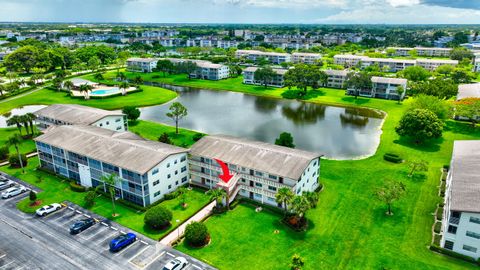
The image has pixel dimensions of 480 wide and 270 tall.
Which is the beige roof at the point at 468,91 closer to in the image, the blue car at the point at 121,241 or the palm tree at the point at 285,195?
the palm tree at the point at 285,195

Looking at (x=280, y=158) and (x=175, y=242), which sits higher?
(x=280, y=158)

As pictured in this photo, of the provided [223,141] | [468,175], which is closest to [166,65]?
[223,141]

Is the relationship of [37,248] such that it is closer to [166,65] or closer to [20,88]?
[20,88]

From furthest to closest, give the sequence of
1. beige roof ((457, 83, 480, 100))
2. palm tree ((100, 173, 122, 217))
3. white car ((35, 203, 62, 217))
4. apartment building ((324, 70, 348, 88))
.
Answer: apartment building ((324, 70, 348, 88))
beige roof ((457, 83, 480, 100))
white car ((35, 203, 62, 217))
palm tree ((100, 173, 122, 217))

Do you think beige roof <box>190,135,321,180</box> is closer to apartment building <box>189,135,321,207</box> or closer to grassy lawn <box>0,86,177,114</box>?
apartment building <box>189,135,321,207</box>

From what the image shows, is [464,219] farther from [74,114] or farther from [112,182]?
[74,114]

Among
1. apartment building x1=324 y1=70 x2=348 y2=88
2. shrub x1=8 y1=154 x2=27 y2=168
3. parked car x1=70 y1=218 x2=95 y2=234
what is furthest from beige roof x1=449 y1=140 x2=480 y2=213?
apartment building x1=324 y1=70 x2=348 y2=88
